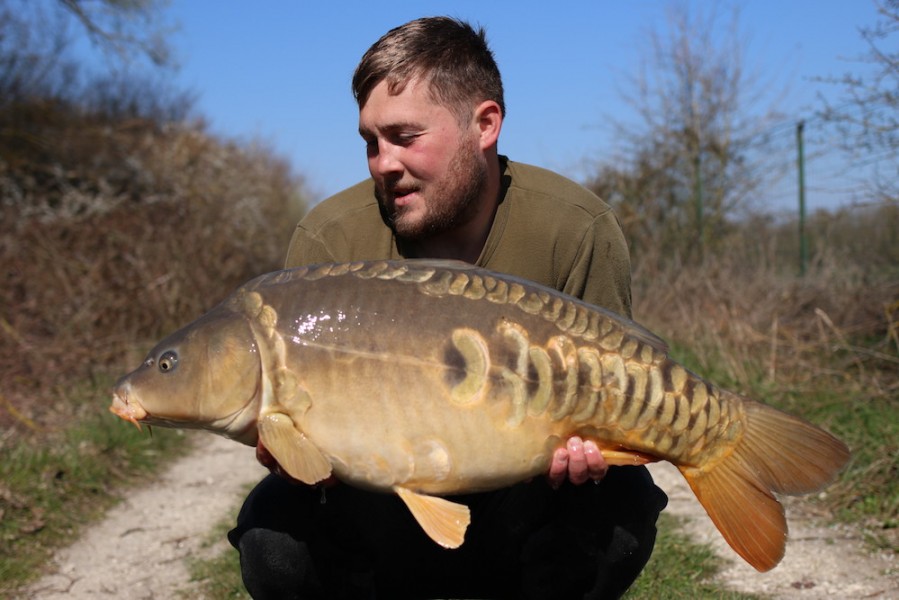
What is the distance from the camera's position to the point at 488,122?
6.84ft

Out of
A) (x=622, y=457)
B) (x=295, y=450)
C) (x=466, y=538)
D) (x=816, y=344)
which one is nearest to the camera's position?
(x=295, y=450)

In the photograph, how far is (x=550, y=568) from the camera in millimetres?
1862

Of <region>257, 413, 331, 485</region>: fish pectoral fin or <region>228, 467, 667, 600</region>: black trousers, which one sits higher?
<region>257, 413, 331, 485</region>: fish pectoral fin

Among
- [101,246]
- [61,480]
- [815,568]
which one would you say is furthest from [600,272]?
[101,246]

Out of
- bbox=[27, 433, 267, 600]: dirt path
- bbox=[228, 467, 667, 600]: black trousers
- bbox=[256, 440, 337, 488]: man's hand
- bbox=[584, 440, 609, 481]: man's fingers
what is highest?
bbox=[584, 440, 609, 481]: man's fingers

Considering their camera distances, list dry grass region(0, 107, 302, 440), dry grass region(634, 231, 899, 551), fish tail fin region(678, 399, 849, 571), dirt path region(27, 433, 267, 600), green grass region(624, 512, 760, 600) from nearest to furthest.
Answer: fish tail fin region(678, 399, 849, 571) < green grass region(624, 512, 760, 600) < dirt path region(27, 433, 267, 600) < dry grass region(634, 231, 899, 551) < dry grass region(0, 107, 302, 440)

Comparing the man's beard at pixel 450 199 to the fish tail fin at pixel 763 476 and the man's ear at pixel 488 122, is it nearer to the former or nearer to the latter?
the man's ear at pixel 488 122

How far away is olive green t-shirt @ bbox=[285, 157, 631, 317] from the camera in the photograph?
80.4 inches

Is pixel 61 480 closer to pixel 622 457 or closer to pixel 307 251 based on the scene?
pixel 307 251

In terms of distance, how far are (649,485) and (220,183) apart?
304 inches

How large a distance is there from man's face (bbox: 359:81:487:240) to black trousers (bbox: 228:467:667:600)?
565mm

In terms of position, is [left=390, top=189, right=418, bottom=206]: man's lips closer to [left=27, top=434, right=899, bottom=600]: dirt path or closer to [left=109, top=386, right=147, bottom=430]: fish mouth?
[left=109, top=386, right=147, bottom=430]: fish mouth

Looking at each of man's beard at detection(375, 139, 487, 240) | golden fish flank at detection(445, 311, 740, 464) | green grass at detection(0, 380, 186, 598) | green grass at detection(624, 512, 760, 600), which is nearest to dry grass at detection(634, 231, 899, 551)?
green grass at detection(624, 512, 760, 600)

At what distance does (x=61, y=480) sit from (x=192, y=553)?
28.1 inches
